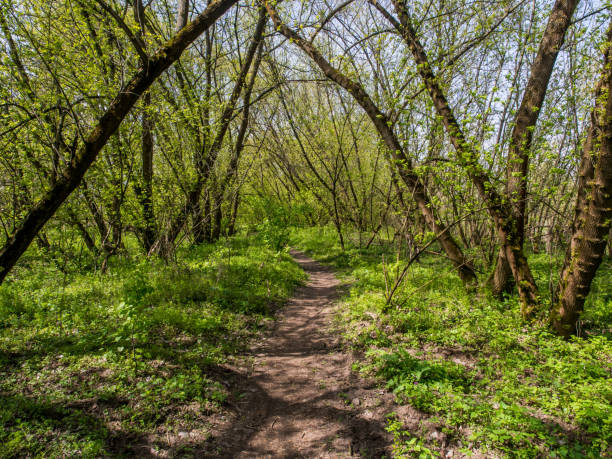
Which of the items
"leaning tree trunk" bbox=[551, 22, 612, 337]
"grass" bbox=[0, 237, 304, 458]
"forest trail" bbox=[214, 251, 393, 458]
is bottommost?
"forest trail" bbox=[214, 251, 393, 458]

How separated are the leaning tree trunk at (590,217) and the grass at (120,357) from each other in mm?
4592

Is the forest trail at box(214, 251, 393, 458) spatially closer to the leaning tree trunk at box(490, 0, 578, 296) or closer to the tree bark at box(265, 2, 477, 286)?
the tree bark at box(265, 2, 477, 286)

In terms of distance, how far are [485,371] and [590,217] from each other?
2.29 meters

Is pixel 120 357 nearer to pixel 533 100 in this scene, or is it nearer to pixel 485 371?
pixel 485 371

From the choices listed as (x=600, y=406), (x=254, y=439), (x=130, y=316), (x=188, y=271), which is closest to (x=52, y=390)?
(x=130, y=316)

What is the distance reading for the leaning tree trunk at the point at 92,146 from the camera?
3619mm

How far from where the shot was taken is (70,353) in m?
3.99

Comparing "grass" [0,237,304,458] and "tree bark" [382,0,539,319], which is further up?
→ "tree bark" [382,0,539,319]

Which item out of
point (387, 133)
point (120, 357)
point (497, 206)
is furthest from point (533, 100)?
point (120, 357)

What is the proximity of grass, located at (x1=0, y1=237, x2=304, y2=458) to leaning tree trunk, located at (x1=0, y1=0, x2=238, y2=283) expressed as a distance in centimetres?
132

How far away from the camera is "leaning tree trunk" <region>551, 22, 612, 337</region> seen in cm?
366

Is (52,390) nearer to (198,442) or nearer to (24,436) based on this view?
(24,436)

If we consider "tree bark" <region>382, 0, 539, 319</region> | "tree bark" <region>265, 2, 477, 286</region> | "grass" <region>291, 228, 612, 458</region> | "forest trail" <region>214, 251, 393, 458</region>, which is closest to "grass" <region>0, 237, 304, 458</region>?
"forest trail" <region>214, 251, 393, 458</region>

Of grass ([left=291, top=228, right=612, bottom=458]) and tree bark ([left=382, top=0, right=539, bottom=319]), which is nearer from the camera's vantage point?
grass ([left=291, top=228, right=612, bottom=458])
